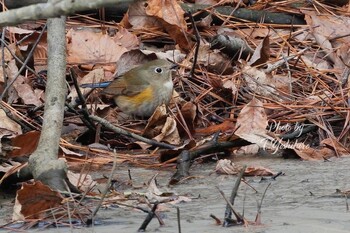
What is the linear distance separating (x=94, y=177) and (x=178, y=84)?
6.21ft

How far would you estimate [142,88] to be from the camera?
5.95 metres

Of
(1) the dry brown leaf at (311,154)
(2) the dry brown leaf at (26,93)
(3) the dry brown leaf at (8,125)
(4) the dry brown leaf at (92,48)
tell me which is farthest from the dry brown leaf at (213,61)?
(3) the dry brown leaf at (8,125)

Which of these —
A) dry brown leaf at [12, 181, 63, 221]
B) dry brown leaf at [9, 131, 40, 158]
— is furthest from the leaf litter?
dry brown leaf at [12, 181, 63, 221]

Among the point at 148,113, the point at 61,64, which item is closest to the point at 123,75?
the point at 148,113

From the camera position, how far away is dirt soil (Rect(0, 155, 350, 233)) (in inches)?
122

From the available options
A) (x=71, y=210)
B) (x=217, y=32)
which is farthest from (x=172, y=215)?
(x=217, y=32)

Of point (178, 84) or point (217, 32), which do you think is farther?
point (217, 32)

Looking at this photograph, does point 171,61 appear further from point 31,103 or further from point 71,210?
point 71,210

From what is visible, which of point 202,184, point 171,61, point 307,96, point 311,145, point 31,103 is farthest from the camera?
point 171,61

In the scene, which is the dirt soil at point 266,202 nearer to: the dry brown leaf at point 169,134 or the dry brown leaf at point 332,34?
the dry brown leaf at point 169,134

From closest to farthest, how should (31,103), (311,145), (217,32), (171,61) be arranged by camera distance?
(311,145), (31,103), (171,61), (217,32)

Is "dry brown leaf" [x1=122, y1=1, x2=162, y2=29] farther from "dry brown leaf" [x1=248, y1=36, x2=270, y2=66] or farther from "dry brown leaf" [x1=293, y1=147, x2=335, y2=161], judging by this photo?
"dry brown leaf" [x1=293, y1=147, x2=335, y2=161]

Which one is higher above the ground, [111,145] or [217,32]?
[217,32]

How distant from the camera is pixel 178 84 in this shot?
6004mm
